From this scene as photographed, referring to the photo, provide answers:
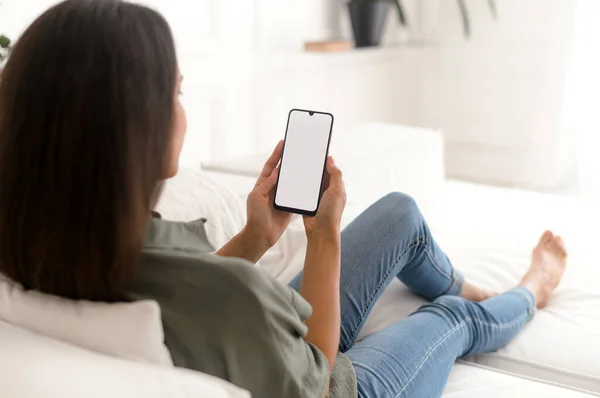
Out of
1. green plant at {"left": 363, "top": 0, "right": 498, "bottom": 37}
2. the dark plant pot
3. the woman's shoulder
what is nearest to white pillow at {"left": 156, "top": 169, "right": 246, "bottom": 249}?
the woman's shoulder

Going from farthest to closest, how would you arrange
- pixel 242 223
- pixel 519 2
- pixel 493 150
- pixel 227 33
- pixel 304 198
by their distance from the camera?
pixel 493 150
pixel 519 2
pixel 227 33
pixel 242 223
pixel 304 198

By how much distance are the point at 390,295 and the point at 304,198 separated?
1.60 feet

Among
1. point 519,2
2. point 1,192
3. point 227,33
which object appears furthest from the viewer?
point 519,2

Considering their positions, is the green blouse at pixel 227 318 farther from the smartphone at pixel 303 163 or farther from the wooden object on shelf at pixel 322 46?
the wooden object on shelf at pixel 322 46

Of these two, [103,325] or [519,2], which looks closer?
[103,325]

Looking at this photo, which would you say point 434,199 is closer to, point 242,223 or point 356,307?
point 242,223

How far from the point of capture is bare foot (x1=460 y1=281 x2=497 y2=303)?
1.44 m

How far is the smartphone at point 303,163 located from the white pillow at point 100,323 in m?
0.34

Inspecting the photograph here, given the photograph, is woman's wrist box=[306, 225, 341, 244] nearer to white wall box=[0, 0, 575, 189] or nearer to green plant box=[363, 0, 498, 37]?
white wall box=[0, 0, 575, 189]

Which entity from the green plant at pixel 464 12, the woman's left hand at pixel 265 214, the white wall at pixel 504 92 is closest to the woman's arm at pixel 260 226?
the woman's left hand at pixel 265 214

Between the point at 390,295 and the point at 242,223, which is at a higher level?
the point at 242,223

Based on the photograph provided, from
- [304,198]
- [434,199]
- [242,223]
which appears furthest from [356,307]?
[434,199]

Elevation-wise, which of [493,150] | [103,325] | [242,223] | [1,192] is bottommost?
[493,150]

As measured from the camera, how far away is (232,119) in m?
2.53
